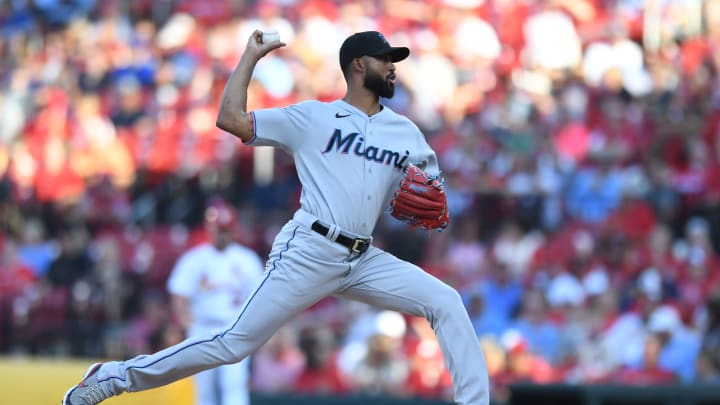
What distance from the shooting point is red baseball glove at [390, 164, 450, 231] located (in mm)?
5887

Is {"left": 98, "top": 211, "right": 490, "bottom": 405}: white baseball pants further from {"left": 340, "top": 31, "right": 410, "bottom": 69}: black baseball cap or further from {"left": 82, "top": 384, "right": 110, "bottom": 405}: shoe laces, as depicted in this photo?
{"left": 340, "top": 31, "right": 410, "bottom": 69}: black baseball cap

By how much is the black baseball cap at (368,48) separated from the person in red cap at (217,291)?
11.2 ft

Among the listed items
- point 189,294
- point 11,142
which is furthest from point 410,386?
point 11,142

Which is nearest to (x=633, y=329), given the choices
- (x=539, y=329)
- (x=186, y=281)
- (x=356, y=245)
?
(x=539, y=329)

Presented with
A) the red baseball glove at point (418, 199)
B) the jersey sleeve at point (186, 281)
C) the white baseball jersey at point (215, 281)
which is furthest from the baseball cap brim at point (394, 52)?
the jersey sleeve at point (186, 281)

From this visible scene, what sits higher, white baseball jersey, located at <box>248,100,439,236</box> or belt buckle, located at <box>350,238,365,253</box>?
white baseball jersey, located at <box>248,100,439,236</box>

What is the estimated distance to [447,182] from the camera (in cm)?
1320

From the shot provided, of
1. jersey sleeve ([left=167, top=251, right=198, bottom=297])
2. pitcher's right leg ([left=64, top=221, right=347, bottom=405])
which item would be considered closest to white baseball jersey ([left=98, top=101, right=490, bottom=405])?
pitcher's right leg ([left=64, top=221, right=347, bottom=405])

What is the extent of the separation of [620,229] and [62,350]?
226 inches

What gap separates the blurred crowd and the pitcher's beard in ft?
16.2

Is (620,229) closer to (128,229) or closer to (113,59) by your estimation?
(128,229)

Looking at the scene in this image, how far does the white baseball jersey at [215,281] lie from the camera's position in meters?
9.23

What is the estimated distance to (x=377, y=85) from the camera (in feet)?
19.6

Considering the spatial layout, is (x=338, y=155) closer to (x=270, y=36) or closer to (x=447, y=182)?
(x=270, y=36)
